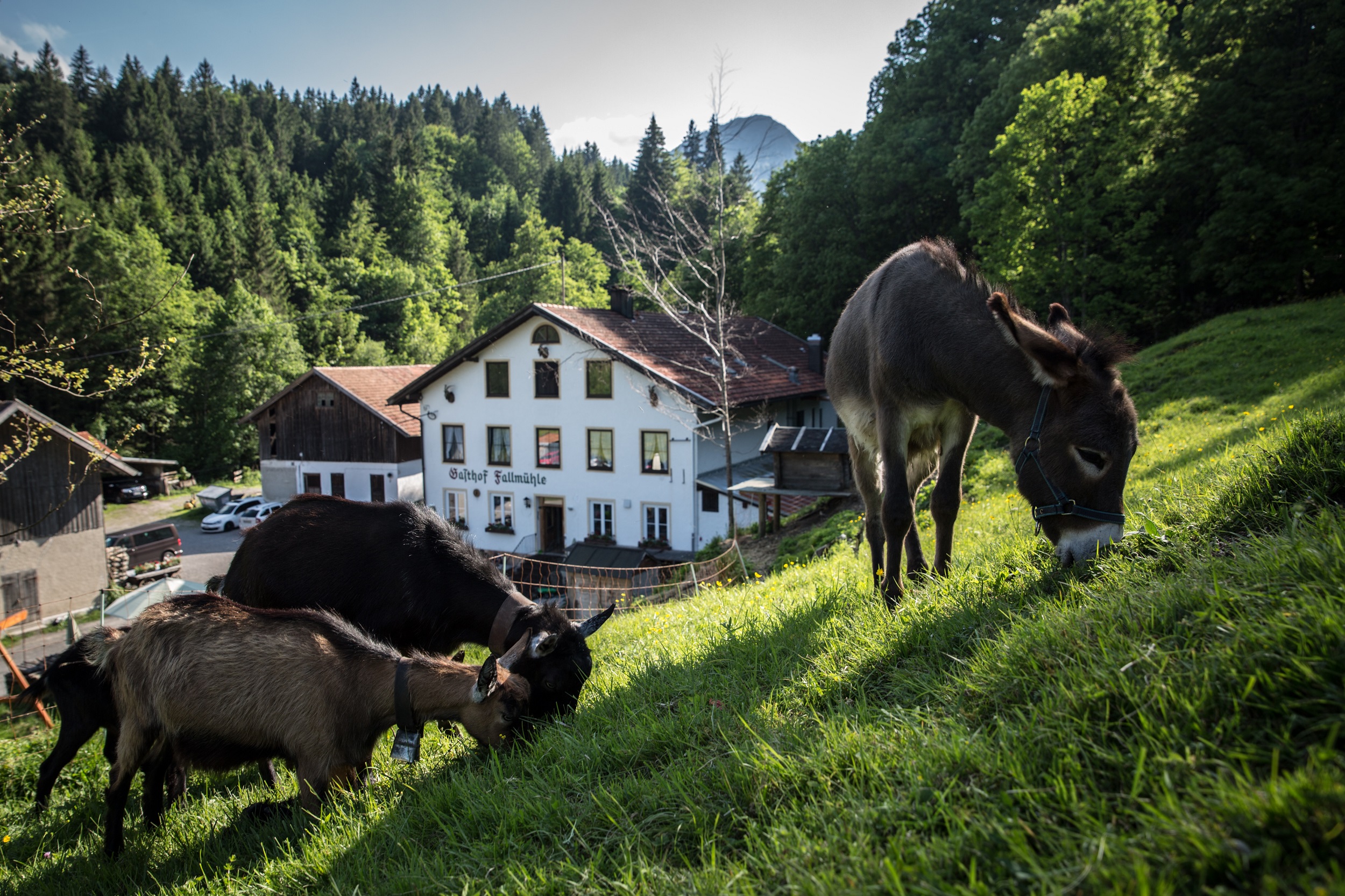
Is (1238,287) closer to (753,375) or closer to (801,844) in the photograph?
(753,375)

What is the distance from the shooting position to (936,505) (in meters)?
4.46

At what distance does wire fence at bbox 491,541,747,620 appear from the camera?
40.6 ft

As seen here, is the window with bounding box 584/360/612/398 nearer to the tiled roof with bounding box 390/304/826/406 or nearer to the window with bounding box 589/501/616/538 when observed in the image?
the tiled roof with bounding box 390/304/826/406

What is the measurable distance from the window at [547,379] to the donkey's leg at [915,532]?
903 inches

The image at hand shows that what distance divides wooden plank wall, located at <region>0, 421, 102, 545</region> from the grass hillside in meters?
25.1

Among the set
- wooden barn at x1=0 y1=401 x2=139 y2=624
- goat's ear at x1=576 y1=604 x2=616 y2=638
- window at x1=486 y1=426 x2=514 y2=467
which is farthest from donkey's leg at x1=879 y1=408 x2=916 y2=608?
wooden barn at x1=0 y1=401 x2=139 y2=624

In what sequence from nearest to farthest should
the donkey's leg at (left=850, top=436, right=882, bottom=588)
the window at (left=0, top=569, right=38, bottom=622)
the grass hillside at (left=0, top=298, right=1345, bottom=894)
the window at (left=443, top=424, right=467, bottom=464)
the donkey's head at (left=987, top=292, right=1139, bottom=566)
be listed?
the grass hillside at (left=0, top=298, right=1345, bottom=894) → the donkey's head at (left=987, top=292, right=1139, bottom=566) → the donkey's leg at (left=850, top=436, right=882, bottom=588) → the window at (left=0, top=569, right=38, bottom=622) → the window at (left=443, top=424, right=467, bottom=464)

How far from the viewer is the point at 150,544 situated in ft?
96.1

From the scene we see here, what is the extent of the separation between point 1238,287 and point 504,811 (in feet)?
105

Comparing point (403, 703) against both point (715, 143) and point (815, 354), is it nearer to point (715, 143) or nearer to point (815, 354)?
point (715, 143)

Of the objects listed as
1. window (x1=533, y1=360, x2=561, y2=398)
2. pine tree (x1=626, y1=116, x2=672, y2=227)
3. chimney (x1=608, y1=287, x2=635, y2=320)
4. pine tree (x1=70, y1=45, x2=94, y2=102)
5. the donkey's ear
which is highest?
pine tree (x1=70, y1=45, x2=94, y2=102)

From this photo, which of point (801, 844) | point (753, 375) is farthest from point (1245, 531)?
point (753, 375)

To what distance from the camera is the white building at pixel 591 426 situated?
2466 centimetres

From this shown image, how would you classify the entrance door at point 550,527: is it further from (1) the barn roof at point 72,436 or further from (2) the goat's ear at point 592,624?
(2) the goat's ear at point 592,624
